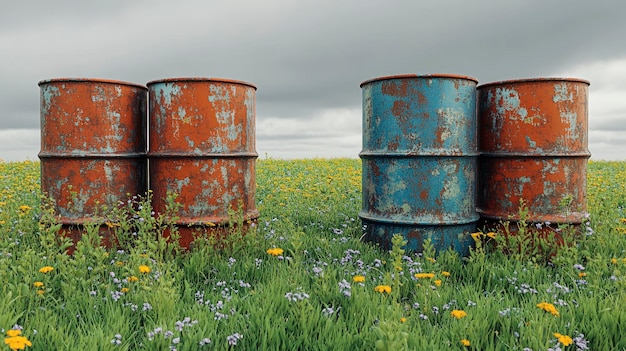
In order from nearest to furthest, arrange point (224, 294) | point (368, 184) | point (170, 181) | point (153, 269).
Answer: point (224, 294) < point (153, 269) < point (170, 181) < point (368, 184)

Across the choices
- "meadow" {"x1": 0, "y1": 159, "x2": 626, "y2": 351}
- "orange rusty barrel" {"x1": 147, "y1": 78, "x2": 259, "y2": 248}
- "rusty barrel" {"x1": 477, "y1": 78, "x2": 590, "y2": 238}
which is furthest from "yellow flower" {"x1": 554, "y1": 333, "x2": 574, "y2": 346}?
"orange rusty barrel" {"x1": 147, "y1": 78, "x2": 259, "y2": 248}

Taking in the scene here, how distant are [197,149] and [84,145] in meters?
1.10

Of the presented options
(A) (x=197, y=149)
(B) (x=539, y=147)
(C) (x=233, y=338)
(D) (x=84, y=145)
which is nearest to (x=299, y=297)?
(C) (x=233, y=338)

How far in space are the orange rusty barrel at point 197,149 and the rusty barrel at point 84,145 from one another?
Answer: 1.06ft

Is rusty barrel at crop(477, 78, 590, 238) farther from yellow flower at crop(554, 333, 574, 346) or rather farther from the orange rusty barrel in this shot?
the orange rusty barrel

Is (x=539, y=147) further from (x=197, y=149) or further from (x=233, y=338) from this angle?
(x=233, y=338)

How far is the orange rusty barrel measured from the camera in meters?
4.53

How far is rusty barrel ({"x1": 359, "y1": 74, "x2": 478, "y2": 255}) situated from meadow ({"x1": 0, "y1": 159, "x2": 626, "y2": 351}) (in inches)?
11.9

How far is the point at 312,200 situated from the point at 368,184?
2.08m

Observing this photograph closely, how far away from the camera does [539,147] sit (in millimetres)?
4742

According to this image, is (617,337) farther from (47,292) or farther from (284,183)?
(284,183)

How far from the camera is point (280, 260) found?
13.9 ft

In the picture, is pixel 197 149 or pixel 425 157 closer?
pixel 197 149

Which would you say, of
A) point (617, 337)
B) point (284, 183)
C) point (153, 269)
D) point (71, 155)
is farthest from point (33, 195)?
point (617, 337)
